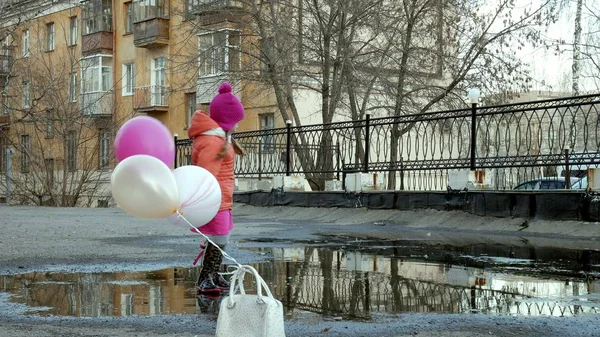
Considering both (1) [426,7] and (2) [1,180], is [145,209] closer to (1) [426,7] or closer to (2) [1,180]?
(1) [426,7]

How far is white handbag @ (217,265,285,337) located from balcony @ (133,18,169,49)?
35.2m

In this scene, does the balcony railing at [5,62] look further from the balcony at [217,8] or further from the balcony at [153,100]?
the balcony at [153,100]

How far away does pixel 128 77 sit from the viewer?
4141 centimetres

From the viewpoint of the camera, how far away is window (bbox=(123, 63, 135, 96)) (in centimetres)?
4103

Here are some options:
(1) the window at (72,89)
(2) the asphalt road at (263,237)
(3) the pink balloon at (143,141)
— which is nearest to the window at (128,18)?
(1) the window at (72,89)

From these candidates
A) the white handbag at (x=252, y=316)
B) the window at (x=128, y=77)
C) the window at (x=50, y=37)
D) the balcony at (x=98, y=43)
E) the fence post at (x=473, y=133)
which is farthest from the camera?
the window at (x=50, y=37)

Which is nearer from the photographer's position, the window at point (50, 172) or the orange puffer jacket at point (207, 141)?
the orange puffer jacket at point (207, 141)

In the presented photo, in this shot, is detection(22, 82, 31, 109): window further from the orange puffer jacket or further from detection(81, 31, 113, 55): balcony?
the orange puffer jacket

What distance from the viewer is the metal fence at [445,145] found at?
11258 millimetres

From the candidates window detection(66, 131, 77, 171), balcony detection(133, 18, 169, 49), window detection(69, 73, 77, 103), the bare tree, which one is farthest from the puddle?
balcony detection(133, 18, 169, 49)

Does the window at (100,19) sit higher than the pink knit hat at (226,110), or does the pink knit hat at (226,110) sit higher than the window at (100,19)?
the window at (100,19)

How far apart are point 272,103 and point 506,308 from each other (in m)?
27.5

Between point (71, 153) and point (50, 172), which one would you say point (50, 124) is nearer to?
point (71, 153)

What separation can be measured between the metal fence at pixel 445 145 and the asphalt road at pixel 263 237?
1134 millimetres
